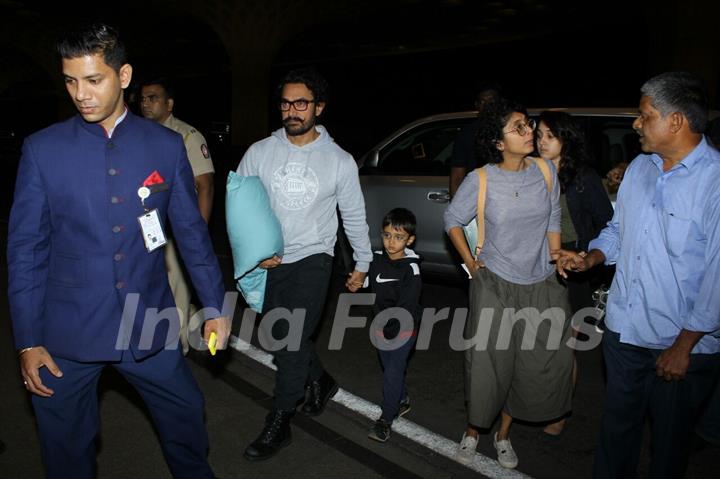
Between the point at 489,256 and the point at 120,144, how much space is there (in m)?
2.10

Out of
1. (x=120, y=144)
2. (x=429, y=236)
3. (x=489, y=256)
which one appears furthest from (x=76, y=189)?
(x=429, y=236)

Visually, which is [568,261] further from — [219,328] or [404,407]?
[219,328]

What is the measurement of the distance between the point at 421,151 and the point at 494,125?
3406mm

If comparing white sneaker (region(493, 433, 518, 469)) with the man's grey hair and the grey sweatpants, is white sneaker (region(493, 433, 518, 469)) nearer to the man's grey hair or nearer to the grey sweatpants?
the grey sweatpants

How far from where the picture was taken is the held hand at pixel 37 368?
2779mm

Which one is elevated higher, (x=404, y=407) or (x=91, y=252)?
(x=91, y=252)

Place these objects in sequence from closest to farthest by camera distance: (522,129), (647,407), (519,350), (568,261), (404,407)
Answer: (647,407) → (568,261) → (522,129) → (519,350) → (404,407)

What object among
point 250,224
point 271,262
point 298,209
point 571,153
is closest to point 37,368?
point 250,224

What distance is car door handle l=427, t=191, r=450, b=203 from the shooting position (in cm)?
692

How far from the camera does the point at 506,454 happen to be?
4.13 metres

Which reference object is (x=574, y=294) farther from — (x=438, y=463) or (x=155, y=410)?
(x=155, y=410)

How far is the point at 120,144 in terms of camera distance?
2885 millimetres

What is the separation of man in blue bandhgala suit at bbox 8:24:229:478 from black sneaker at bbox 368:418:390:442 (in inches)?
61.8

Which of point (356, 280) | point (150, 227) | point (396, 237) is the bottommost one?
point (356, 280)
